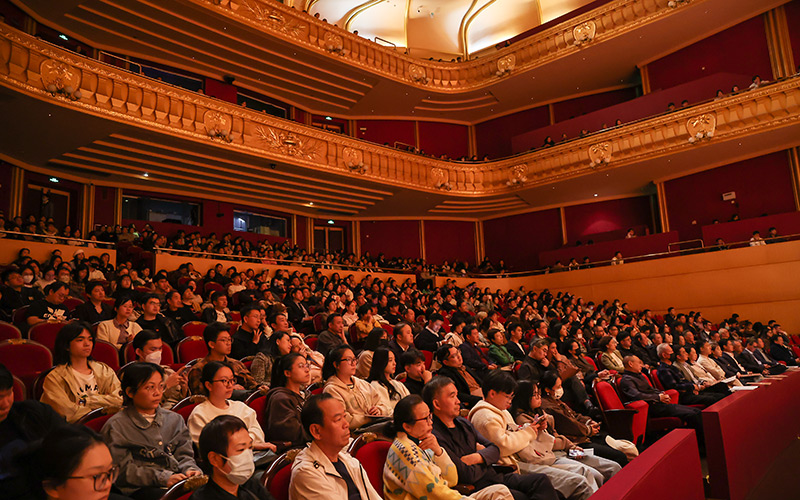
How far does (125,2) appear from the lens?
23.4ft

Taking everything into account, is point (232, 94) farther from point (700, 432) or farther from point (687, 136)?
point (700, 432)

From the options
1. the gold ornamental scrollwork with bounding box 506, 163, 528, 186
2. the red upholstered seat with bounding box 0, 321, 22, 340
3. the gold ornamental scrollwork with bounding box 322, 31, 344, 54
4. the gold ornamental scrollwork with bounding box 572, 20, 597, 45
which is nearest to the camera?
the red upholstered seat with bounding box 0, 321, 22, 340

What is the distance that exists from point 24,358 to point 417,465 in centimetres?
187

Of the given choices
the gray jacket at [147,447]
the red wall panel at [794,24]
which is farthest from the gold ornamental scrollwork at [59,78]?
the red wall panel at [794,24]

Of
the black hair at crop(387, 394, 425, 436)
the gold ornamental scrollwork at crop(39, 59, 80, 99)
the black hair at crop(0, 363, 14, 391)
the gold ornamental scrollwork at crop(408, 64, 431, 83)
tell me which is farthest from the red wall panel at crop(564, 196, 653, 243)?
the black hair at crop(0, 363, 14, 391)

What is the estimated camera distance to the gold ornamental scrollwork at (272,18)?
26.7ft

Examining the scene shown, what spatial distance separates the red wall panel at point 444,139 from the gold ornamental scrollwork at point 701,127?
4.90 m

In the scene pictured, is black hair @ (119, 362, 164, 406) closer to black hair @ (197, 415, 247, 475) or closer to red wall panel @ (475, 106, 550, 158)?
black hair @ (197, 415, 247, 475)

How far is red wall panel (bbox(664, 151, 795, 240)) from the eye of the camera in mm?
9094

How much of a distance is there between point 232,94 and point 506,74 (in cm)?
515

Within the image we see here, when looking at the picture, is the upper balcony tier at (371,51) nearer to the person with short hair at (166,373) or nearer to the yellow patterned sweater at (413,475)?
the person with short hair at (166,373)

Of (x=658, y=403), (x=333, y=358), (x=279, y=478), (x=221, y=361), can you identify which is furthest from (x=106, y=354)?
(x=658, y=403)

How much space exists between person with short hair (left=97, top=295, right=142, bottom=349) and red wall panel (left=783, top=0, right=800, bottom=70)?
10.2m

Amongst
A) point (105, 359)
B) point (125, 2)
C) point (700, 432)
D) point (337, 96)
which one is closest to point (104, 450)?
point (105, 359)
